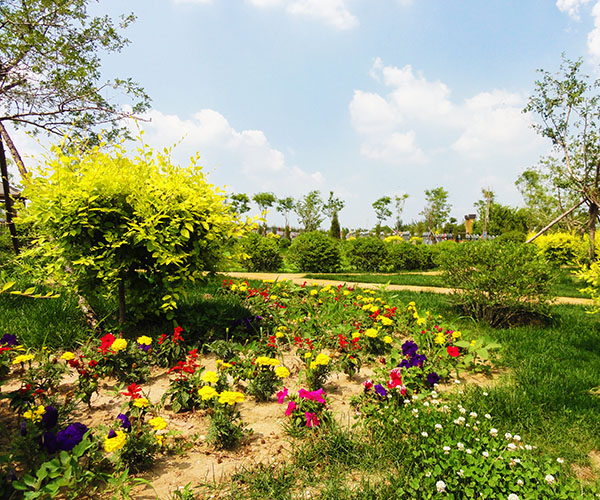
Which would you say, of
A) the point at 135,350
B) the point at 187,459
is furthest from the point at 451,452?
the point at 135,350

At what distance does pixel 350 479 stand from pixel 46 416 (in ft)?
5.63

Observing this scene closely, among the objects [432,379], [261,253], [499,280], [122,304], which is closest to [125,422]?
[122,304]

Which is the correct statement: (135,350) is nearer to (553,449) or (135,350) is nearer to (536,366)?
(553,449)

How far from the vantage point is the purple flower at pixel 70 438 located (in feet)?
5.70

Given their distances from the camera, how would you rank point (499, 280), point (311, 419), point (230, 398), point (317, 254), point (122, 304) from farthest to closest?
point (317, 254) → point (499, 280) → point (122, 304) → point (311, 419) → point (230, 398)

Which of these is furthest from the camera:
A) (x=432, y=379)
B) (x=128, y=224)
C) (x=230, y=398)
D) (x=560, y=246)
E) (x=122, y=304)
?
(x=560, y=246)

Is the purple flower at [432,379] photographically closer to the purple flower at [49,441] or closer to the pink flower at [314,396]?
the pink flower at [314,396]

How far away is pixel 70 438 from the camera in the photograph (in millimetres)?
1779

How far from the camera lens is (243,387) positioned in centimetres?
290

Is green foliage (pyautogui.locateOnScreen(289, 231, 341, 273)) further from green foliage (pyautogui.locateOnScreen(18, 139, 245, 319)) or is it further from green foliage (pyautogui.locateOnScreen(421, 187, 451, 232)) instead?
green foliage (pyautogui.locateOnScreen(421, 187, 451, 232))

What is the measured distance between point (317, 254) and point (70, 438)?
1135 centimetres

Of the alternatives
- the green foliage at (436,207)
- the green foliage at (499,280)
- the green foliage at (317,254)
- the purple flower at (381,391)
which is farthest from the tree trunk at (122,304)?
the green foliage at (436,207)

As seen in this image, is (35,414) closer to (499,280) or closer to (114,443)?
(114,443)

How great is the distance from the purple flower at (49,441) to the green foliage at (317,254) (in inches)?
444
